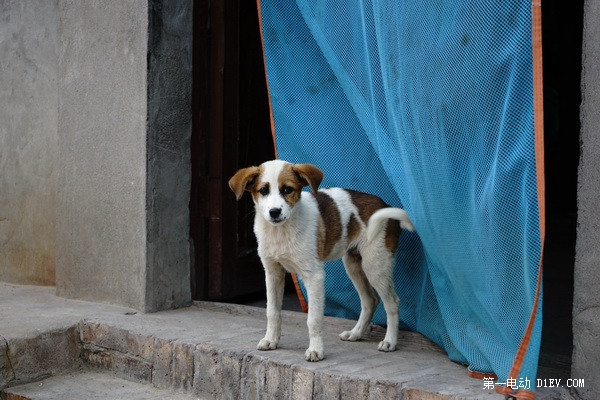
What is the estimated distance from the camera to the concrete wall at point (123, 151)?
480cm

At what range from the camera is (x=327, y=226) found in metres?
3.94

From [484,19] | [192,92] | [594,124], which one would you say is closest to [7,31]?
[192,92]

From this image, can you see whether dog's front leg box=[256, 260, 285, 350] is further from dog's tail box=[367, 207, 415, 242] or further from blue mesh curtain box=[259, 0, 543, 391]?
blue mesh curtain box=[259, 0, 543, 391]

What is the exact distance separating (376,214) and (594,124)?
4.27ft

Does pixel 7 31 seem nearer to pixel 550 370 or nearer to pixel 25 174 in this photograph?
pixel 25 174

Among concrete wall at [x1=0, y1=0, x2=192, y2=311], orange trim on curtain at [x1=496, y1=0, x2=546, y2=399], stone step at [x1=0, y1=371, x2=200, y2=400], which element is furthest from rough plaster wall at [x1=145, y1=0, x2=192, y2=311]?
orange trim on curtain at [x1=496, y1=0, x2=546, y2=399]

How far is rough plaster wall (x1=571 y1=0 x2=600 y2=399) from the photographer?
3.00 m

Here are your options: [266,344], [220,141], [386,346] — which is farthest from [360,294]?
[220,141]

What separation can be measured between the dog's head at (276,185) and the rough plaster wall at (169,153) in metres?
1.32

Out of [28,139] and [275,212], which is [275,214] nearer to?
[275,212]

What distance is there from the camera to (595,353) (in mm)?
3020

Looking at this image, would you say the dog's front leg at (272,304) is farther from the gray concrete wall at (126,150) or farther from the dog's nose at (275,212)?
the gray concrete wall at (126,150)

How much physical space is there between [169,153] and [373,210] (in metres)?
1.57

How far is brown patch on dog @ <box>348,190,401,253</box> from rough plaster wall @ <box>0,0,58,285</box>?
2771 millimetres
